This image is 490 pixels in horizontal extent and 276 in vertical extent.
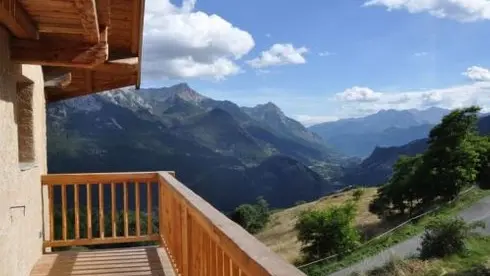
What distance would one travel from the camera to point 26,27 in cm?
346

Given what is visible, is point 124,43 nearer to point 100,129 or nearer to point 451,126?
point 451,126

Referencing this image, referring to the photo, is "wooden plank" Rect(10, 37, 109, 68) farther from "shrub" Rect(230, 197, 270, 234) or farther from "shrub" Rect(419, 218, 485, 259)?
"shrub" Rect(230, 197, 270, 234)

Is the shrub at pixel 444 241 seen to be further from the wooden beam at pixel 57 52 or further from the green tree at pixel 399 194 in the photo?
the wooden beam at pixel 57 52

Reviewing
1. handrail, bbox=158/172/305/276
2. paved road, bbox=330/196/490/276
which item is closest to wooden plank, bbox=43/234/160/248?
handrail, bbox=158/172/305/276

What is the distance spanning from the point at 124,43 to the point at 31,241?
216 centimetres

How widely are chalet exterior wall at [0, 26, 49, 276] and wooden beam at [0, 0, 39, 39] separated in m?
0.09

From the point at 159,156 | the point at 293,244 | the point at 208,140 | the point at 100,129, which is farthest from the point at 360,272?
the point at 208,140

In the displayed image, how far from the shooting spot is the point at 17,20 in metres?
3.26

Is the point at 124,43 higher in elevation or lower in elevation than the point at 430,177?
higher

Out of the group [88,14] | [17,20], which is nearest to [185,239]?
[88,14]

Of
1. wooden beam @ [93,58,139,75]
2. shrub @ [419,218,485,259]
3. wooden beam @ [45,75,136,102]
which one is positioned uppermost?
wooden beam @ [93,58,139,75]

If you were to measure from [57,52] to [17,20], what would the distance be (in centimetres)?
71

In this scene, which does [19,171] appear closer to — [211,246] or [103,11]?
[103,11]

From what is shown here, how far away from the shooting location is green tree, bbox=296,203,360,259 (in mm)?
23688
